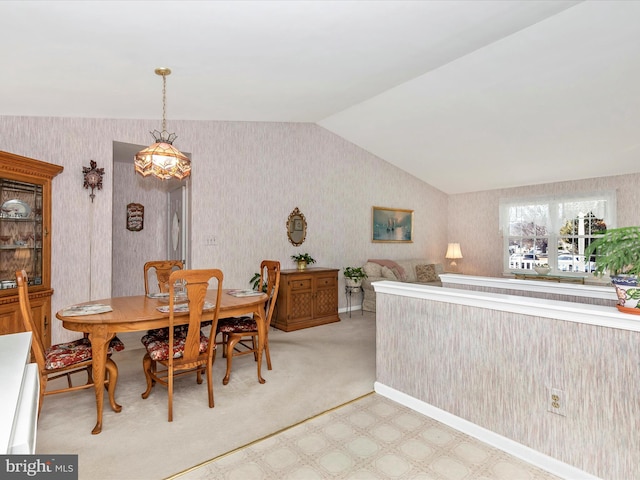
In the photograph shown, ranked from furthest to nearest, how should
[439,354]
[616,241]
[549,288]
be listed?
[549,288] → [439,354] → [616,241]

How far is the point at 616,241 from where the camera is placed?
1689mm

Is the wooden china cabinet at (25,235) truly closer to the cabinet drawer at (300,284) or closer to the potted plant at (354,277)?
the cabinet drawer at (300,284)

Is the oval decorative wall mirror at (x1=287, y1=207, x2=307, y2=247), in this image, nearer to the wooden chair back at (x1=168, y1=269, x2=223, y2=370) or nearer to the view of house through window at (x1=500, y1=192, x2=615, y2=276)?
the wooden chair back at (x1=168, y1=269, x2=223, y2=370)

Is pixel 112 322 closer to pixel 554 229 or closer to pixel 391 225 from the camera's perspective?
pixel 391 225

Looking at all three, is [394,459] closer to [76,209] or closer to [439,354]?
[439,354]

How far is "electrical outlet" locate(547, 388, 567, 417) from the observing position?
71.1 inches

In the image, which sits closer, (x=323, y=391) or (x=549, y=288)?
(x=549, y=288)

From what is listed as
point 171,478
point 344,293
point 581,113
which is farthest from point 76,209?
point 581,113

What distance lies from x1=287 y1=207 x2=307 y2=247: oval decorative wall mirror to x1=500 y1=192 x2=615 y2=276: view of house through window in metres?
3.96

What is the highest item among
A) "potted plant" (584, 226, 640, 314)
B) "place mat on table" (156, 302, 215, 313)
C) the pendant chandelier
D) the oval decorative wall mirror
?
the pendant chandelier

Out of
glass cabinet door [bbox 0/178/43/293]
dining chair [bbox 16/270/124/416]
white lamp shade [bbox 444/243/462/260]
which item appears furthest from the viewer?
white lamp shade [bbox 444/243/462/260]

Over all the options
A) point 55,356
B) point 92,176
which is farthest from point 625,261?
point 92,176

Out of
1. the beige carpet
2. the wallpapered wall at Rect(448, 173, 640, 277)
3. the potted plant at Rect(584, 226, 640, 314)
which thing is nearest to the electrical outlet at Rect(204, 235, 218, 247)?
the beige carpet

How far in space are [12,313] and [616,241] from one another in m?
4.29
